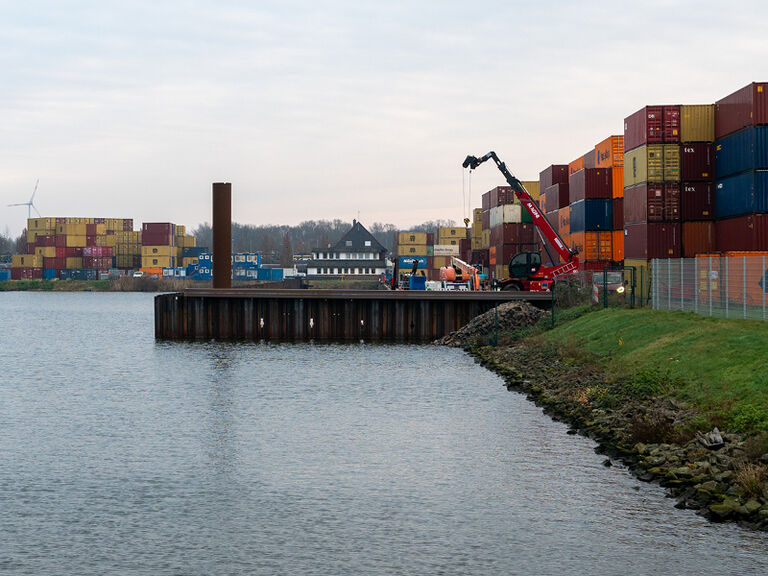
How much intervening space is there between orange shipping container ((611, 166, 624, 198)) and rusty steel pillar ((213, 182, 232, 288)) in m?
30.3

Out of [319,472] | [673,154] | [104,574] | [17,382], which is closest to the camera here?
[104,574]

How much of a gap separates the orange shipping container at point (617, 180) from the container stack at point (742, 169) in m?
14.1

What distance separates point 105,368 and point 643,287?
103 feet

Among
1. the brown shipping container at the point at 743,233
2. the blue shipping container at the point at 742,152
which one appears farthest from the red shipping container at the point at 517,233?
the brown shipping container at the point at 743,233

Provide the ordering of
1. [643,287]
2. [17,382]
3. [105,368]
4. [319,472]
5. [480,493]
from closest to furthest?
[480,493]
[319,472]
[17,382]
[105,368]
[643,287]

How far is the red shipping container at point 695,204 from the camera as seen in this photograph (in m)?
60.9

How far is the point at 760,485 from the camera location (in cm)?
1914

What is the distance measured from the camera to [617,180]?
75.4m

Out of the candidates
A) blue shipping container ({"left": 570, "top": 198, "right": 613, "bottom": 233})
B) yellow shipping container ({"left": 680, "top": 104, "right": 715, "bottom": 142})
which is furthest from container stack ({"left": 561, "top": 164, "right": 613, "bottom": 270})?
yellow shipping container ({"left": 680, "top": 104, "right": 715, "bottom": 142})

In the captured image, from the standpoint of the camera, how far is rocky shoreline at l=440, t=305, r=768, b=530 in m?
19.3

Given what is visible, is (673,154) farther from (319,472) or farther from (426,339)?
(319,472)

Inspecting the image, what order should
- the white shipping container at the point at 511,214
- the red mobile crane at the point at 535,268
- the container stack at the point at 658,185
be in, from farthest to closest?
the white shipping container at the point at 511,214 → the red mobile crane at the point at 535,268 → the container stack at the point at 658,185

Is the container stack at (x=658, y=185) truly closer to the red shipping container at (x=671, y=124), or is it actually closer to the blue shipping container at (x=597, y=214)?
the red shipping container at (x=671, y=124)

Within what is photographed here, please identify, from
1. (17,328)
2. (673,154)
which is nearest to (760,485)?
(673,154)
